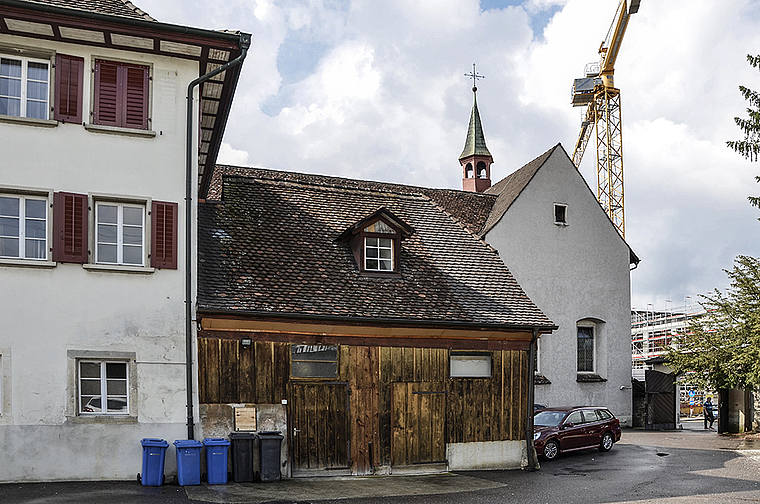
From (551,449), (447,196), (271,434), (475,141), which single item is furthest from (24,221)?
(475,141)

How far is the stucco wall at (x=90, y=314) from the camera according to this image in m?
15.2

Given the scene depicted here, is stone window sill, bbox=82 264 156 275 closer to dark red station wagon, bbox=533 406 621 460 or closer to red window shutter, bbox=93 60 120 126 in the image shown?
red window shutter, bbox=93 60 120 126

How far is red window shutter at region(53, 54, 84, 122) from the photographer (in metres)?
16.0

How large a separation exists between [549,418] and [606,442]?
8.11 feet

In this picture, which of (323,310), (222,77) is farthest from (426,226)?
(222,77)

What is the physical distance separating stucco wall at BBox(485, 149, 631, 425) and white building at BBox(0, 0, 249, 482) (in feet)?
59.9

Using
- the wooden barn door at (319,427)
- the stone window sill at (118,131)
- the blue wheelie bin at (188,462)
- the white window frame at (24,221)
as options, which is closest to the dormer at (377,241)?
the wooden barn door at (319,427)

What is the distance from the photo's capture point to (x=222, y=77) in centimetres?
1758

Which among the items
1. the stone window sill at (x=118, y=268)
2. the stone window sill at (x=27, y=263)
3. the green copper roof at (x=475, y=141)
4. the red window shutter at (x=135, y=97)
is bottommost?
the stone window sill at (x=118, y=268)

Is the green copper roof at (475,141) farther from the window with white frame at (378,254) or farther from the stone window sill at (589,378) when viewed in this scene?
the window with white frame at (378,254)

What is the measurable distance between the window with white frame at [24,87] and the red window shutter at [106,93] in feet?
3.08

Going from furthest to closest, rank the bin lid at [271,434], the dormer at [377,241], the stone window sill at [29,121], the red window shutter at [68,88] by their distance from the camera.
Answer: the dormer at [377,241]
the bin lid at [271,434]
the red window shutter at [68,88]
the stone window sill at [29,121]

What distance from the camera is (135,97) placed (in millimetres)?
16609

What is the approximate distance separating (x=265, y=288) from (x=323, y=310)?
1.36 m
